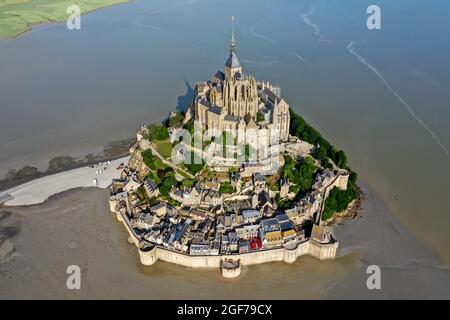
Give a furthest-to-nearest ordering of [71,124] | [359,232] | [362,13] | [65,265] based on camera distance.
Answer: [362,13]
[71,124]
[359,232]
[65,265]

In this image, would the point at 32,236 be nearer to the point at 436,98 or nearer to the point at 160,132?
the point at 160,132

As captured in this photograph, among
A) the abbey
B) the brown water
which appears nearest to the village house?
the abbey

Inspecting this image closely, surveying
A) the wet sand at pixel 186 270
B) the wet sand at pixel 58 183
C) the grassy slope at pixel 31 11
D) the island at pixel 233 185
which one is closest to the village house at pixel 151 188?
the island at pixel 233 185

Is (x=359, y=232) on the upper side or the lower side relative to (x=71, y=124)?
lower

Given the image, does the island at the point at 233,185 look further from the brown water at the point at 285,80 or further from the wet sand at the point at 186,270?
the brown water at the point at 285,80

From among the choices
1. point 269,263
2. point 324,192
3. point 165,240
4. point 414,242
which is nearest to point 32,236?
point 165,240

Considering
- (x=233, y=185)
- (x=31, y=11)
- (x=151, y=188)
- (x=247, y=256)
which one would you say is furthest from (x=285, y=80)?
(x=31, y=11)
